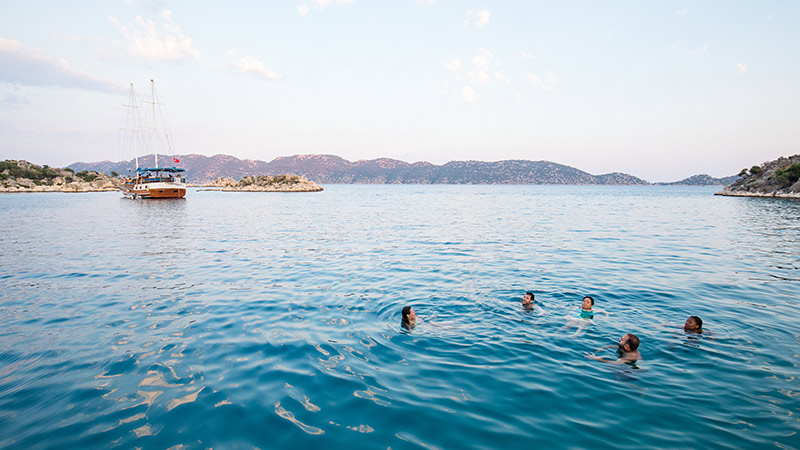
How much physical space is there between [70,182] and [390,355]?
175920 millimetres

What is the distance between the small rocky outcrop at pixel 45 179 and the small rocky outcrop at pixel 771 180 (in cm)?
20705

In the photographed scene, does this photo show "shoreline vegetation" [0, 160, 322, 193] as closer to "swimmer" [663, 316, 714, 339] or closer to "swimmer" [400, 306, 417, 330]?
"swimmer" [400, 306, 417, 330]

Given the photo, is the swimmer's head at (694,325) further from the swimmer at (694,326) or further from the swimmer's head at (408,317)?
the swimmer's head at (408,317)

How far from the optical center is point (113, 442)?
5.94 m

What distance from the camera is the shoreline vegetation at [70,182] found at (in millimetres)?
124312

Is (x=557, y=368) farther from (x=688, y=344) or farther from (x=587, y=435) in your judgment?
(x=688, y=344)

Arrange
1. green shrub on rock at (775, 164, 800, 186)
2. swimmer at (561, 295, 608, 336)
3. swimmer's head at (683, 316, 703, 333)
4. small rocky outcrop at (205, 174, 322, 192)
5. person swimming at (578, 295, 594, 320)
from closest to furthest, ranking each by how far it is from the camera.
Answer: swimmer's head at (683, 316, 703, 333), swimmer at (561, 295, 608, 336), person swimming at (578, 295, 594, 320), green shrub on rock at (775, 164, 800, 186), small rocky outcrop at (205, 174, 322, 192)

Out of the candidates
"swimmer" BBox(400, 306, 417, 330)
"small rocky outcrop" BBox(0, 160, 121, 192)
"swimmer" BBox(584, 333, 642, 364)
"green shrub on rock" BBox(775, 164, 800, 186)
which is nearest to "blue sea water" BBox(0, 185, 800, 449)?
"swimmer" BBox(584, 333, 642, 364)

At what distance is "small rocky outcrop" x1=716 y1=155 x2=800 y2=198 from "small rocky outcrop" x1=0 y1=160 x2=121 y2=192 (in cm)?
20705

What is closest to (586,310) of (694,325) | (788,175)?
(694,325)

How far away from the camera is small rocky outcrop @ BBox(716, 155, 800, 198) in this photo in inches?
3162

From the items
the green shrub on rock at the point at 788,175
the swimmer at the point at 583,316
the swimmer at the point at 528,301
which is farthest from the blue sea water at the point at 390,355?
the green shrub on rock at the point at 788,175

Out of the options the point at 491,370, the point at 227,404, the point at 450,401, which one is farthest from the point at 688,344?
the point at 227,404

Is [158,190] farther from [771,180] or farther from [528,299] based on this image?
[771,180]
